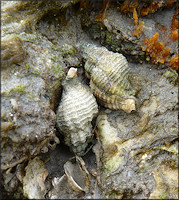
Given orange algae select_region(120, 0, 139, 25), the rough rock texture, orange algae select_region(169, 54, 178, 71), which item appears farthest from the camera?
orange algae select_region(120, 0, 139, 25)

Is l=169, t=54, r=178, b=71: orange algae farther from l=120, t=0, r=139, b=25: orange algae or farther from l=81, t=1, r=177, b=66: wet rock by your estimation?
l=120, t=0, r=139, b=25: orange algae

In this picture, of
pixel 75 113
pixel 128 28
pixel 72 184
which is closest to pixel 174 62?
pixel 128 28

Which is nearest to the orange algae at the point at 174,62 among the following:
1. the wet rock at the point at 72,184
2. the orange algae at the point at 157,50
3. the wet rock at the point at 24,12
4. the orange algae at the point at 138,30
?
the orange algae at the point at 157,50

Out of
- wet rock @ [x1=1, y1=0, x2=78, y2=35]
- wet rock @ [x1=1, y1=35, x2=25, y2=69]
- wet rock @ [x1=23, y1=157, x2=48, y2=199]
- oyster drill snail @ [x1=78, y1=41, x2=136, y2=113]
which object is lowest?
wet rock @ [x1=23, y1=157, x2=48, y2=199]

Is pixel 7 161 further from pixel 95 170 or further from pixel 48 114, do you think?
pixel 95 170

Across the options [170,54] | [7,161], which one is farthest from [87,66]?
[7,161]

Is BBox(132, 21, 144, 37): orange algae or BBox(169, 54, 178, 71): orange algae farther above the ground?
BBox(132, 21, 144, 37): orange algae

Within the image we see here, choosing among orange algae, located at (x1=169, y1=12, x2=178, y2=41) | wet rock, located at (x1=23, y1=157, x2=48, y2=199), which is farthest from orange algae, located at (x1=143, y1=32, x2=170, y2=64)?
wet rock, located at (x1=23, y1=157, x2=48, y2=199)
